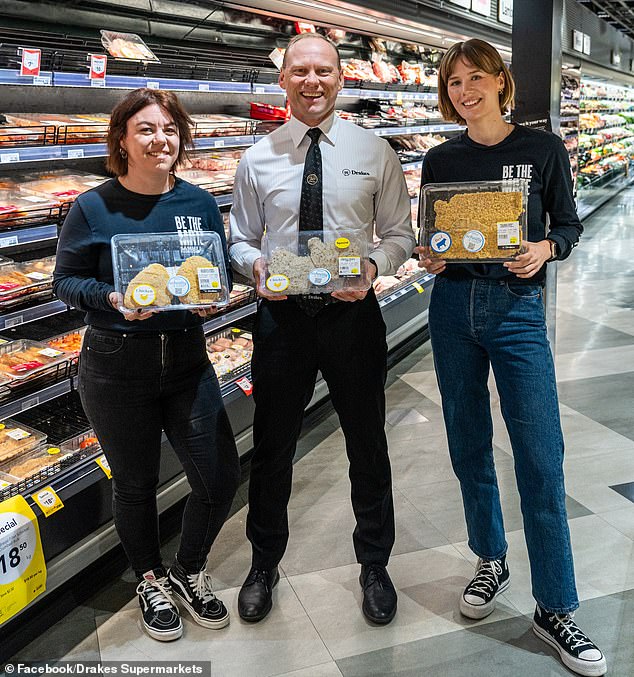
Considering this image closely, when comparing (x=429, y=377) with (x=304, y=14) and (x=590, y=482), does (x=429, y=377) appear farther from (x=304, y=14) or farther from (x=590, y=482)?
(x=304, y=14)

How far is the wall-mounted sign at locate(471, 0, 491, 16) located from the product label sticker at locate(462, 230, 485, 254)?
15.3 feet

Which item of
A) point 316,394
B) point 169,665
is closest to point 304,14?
point 316,394

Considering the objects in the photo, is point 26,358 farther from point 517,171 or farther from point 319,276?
point 517,171

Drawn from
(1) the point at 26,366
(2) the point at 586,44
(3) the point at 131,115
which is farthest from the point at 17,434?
(2) the point at 586,44

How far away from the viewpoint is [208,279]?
2.19 m

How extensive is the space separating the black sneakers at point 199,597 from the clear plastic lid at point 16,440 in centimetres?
72

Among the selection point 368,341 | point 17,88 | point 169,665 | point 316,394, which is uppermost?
point 17,88

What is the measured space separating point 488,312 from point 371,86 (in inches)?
136

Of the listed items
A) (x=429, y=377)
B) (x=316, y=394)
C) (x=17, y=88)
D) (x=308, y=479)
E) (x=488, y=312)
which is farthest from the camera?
(x=429, y=377)

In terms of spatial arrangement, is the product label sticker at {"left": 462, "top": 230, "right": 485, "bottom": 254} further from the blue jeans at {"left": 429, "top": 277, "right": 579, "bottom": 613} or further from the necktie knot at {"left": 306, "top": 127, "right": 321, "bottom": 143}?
the necktie knot at {"left": 306, "top": 127, "right": 321, "bottom": 143}

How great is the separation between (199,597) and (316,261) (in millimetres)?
1194

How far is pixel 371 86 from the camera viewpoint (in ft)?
17.1

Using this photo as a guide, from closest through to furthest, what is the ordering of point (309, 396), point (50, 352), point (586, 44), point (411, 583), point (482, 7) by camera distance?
point (309, 396)
point (411, 583)
point (50, 352)
point (482, 7)
point (586, 44)

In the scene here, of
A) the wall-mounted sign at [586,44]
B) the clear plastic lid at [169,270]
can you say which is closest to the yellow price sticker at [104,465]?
the clear plastic lid at [169,270]
